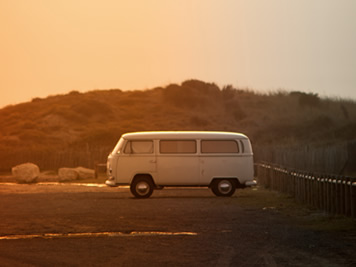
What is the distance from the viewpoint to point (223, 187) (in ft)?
95.1

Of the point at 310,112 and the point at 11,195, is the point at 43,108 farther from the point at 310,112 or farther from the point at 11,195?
the point at 11,195

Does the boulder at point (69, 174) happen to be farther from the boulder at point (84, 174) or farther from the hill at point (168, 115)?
the hill at point (168, 115)

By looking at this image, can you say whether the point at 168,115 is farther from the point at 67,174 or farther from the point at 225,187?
the point at 225,187

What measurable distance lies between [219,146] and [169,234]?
14175mm

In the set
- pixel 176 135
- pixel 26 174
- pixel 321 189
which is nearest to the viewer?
pixel 321 189

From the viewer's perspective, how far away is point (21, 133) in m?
90.4

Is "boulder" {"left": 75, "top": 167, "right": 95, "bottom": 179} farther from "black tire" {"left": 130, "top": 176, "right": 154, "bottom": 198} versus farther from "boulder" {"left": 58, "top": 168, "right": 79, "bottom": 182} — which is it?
"black tire" {"left": 130, "top": 176, "right": 154, "bottom": 198}

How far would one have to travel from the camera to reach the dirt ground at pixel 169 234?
38.0ft

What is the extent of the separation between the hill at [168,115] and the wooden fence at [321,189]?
3974 cm

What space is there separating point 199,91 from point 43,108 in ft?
68.8

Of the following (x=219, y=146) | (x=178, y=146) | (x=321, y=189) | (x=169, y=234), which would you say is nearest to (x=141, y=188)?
(x=178, y=146)

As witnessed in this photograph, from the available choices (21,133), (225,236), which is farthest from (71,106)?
(225,236)

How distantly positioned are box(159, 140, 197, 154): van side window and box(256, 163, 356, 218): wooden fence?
3264 millimetres

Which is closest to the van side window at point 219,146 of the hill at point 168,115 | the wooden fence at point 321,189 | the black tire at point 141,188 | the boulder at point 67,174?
the wooden fence at point 321,189
